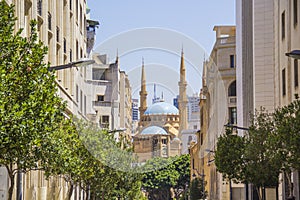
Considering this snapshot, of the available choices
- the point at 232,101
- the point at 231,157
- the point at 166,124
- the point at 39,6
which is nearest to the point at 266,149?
the point at 231,157

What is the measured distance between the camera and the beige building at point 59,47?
3894cm

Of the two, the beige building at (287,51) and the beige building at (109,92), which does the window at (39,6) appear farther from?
the beige building at (109,92)

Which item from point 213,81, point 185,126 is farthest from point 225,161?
point 185,126

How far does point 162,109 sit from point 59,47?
394 ft

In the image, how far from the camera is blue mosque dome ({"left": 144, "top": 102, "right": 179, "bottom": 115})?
169 m

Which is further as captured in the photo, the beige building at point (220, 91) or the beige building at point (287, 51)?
the beige building at point (220, 91)

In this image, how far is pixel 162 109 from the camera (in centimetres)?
17088

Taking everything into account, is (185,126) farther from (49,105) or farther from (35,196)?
(49,105)

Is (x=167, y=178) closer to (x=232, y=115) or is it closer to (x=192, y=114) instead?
(x=192, y=114)

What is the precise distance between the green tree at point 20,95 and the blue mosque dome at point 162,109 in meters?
146

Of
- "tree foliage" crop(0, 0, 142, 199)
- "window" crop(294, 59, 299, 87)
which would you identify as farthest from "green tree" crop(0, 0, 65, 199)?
"window" crop(294, 59, 299, 87)

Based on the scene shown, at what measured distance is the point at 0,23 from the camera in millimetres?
18984

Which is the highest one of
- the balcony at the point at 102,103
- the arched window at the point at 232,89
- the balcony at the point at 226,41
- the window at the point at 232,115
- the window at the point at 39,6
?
the balcony at the point at 226,41

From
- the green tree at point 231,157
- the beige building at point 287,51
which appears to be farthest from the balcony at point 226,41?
the green tree at point 231,157
